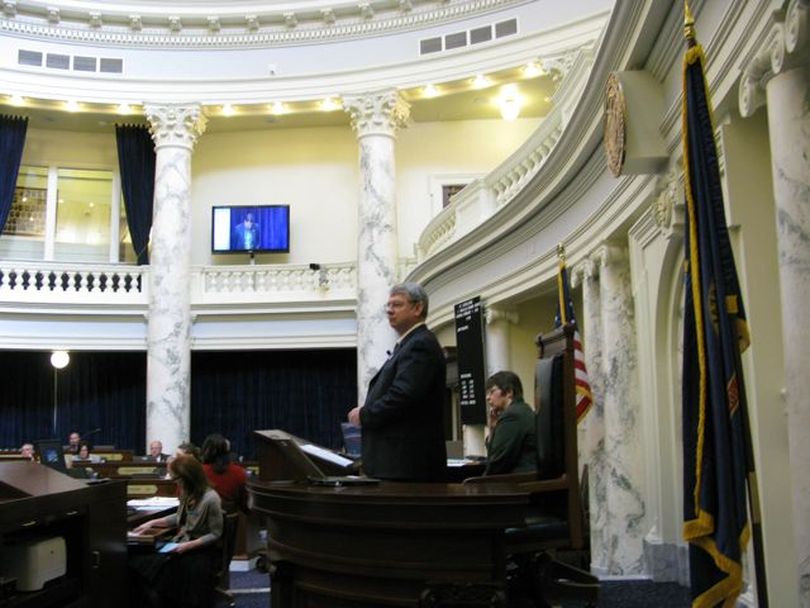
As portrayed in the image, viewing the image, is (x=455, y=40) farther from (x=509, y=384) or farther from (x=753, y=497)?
(x=753, y=497)

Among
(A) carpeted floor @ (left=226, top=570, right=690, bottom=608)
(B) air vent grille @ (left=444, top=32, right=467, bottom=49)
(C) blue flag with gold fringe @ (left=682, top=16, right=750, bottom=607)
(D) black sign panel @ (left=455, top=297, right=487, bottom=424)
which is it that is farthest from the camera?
(B) air vent grille @ (left=444, top=32, right=467, bottom=49)

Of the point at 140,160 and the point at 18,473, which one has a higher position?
the point at 140,160

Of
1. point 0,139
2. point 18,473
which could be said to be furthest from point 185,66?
point 18,473

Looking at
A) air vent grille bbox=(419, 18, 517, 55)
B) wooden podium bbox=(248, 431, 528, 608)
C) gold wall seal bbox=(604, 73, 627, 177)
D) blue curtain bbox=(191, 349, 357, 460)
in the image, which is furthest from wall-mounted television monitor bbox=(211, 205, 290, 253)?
wooden podium bbox=(248, 431, 528, 608)

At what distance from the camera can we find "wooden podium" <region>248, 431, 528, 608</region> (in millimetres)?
2703

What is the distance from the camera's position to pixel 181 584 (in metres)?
5.01

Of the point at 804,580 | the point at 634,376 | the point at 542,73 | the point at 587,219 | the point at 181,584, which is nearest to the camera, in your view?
the point at 804,580

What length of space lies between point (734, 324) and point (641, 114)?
2.97 meters

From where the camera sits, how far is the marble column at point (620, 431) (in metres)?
6.77

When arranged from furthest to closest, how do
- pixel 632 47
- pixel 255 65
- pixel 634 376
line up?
pixel 255 65
pixel 634 376
pixel 632 47

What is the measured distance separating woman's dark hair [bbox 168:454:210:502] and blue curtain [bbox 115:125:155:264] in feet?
39.6

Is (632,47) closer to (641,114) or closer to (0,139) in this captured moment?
(641,114)

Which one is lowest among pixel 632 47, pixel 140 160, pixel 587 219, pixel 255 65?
pixel 587 219

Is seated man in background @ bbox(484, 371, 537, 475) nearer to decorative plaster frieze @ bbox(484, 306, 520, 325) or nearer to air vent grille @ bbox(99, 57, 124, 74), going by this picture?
decorative plaster frieze @ bbox(484, 306, 520, 325)
